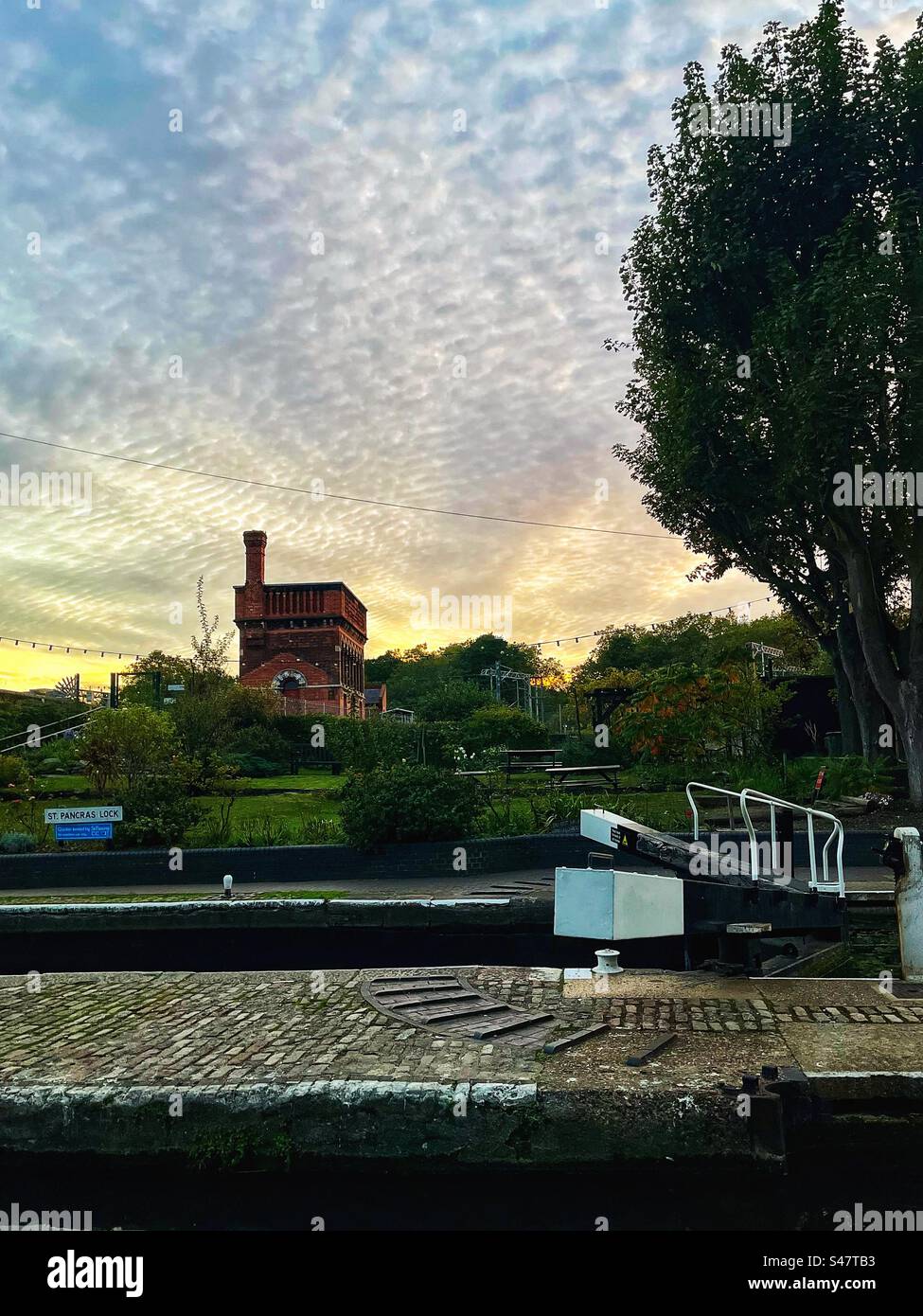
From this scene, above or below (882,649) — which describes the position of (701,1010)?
below

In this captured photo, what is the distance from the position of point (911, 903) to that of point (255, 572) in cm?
4407

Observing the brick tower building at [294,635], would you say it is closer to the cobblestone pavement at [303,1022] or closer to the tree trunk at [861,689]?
the tree trunk at [861,689]

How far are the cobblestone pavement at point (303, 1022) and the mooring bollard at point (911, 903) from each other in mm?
464

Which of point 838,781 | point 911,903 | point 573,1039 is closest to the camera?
point 573,1039

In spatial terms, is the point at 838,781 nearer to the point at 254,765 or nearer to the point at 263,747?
the point at 254,765

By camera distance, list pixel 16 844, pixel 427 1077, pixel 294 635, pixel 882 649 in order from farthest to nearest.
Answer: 1. pixel 294 635
2. pixel 882 649
3. pixel 16 844
4. pixel 427 1077

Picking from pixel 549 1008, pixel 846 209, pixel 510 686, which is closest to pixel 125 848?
pixel 549 1008

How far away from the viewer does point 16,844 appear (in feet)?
39.6

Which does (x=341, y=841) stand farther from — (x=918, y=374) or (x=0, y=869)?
(x=918, y=374)

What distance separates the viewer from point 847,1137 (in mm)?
3943

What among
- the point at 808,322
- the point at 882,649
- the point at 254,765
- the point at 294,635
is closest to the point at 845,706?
the point at 882,649

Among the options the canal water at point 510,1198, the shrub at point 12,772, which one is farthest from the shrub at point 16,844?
the canal water at point 510,1198
